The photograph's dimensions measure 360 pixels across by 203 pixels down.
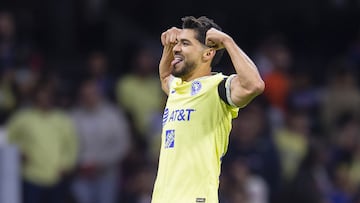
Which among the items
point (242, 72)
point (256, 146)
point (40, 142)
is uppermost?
point (242, 72)

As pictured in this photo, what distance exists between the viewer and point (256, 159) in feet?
49.4

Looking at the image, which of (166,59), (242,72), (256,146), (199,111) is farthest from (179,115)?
(256,146)

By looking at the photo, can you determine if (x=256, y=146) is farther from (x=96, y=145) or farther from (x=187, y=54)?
(x=187, y=54)

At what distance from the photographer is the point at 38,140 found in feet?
47.0

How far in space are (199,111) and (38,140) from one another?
18.1 feet

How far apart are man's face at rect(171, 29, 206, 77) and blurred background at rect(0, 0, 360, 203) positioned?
5199mm

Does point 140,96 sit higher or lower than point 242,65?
lower

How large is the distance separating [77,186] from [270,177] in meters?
2.21

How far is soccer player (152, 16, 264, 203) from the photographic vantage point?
8844 millimetres

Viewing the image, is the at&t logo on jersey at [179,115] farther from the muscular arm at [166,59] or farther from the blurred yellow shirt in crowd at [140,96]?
the blurred yellow shirt in crowd at [140,96]

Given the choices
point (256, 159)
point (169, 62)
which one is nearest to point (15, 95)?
point (256, 159)

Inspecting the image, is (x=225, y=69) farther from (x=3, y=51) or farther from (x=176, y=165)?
(x=176, y=165)

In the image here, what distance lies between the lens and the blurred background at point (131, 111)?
14.4 m

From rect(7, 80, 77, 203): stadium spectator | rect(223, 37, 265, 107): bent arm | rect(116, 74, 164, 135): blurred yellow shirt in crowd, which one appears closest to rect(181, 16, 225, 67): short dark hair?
rect(223, 37, 265, 107): bent arm
